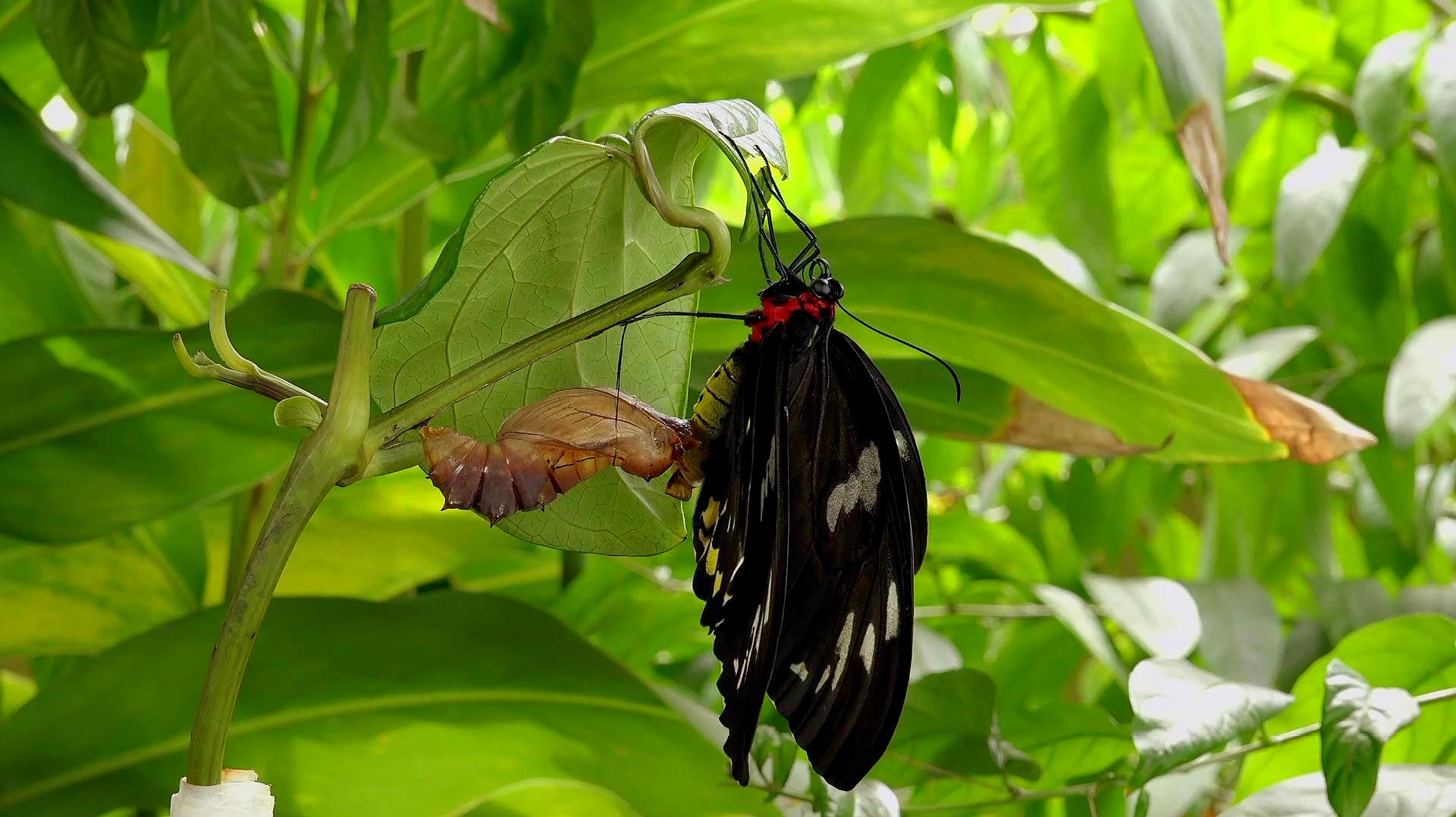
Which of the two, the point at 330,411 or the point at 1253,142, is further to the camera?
the point at 1253,142

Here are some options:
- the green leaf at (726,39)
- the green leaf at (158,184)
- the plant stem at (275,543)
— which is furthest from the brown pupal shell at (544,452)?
the green leaf at (158,184)

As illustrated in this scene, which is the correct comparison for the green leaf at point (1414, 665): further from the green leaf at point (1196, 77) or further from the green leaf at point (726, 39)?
the green leaf at point (726, 39)

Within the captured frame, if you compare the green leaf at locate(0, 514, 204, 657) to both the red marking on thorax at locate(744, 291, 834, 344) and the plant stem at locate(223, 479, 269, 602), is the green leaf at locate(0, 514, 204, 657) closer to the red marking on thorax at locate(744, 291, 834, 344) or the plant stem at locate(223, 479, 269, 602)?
the plant stem at locate(223, 479, 269, 602)

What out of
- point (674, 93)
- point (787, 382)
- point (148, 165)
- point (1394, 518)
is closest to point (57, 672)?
point (148, 165)

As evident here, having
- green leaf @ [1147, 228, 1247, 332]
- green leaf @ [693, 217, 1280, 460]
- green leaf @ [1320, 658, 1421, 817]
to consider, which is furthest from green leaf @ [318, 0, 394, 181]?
green leaf @ [1147, 228, 1247, 332]

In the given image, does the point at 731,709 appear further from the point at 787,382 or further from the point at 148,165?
the point at 148,165

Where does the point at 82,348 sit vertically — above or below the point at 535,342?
above

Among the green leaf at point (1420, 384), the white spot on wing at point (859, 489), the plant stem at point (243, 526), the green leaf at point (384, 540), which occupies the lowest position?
the green leaf at point (1420, 384)
